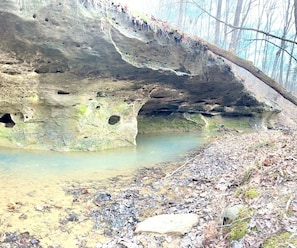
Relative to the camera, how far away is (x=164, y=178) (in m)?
7.16

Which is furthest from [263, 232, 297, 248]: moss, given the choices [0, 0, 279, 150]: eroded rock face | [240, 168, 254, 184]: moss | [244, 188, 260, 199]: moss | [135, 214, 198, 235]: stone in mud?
[0, 0, 279, 150]: eroded rock face

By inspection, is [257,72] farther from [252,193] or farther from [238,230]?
[238,230]

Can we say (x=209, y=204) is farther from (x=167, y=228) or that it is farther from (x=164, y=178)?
(x=164, y=178)

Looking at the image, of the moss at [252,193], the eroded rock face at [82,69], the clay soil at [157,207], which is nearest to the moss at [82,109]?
the eroded rock face at [82,69]

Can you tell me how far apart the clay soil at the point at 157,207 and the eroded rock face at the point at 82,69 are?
4294 mm

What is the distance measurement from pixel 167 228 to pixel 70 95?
26.5ft

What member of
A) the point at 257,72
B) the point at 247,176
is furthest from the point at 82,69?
the point at 247,176

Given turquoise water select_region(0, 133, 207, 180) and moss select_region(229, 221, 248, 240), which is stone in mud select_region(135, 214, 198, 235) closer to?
moss select_region(229, 221, 248, 240)

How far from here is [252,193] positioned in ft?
13.7

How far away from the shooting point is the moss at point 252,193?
4.09 meters

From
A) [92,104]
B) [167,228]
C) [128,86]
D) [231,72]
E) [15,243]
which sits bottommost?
[15,243]

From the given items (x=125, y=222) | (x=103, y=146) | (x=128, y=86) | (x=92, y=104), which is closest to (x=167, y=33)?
(x=128, y=86)

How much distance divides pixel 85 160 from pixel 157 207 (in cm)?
435

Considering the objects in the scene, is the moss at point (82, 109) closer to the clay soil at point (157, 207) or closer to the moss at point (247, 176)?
the clay soil at point (157, 207)
